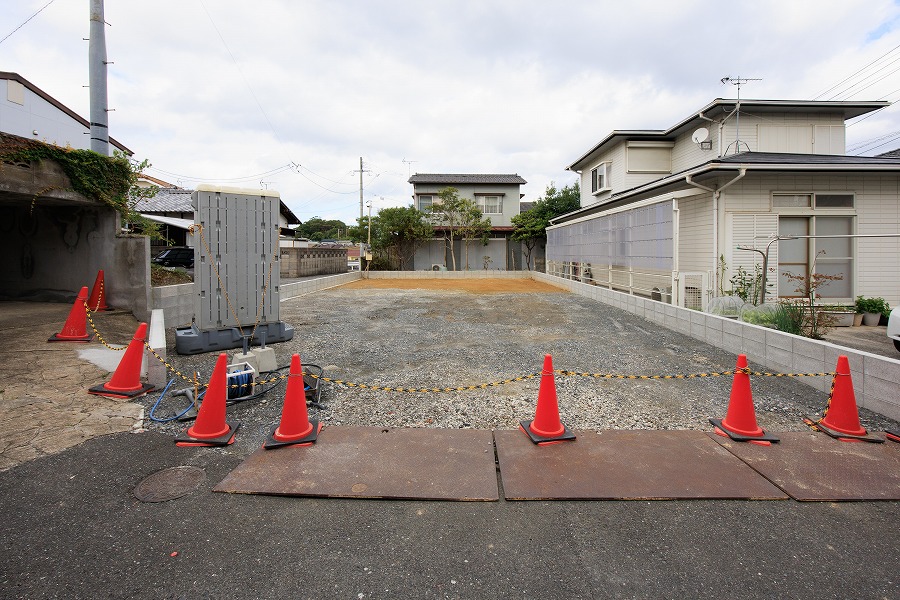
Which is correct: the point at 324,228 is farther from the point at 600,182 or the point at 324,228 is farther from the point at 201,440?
the point at 201,440

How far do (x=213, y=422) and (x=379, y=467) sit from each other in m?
1.43

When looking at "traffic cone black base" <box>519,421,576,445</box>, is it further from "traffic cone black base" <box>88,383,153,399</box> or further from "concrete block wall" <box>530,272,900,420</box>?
"traffic cone black base" <box>88,383,153,399</box>

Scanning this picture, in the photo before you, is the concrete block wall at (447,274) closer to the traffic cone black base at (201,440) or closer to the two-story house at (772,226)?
the two-story house at (772,226)

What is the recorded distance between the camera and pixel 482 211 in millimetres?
27578

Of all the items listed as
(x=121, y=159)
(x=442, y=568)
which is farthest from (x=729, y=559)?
(x=121, y=159)

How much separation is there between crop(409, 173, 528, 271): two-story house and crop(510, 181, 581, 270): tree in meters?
0.70

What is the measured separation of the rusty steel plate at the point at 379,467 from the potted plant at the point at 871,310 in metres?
9.88

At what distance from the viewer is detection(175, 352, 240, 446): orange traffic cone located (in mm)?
3359

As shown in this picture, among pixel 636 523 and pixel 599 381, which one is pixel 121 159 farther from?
pixel 636 523

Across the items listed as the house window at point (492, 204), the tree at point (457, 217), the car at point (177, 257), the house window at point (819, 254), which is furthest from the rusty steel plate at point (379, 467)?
the house window at point (492, 204)

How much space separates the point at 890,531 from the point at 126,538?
3.98 metres

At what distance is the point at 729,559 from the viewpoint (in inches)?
84.7

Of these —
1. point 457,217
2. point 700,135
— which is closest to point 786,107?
point 700,135

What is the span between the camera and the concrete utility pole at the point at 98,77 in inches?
302
